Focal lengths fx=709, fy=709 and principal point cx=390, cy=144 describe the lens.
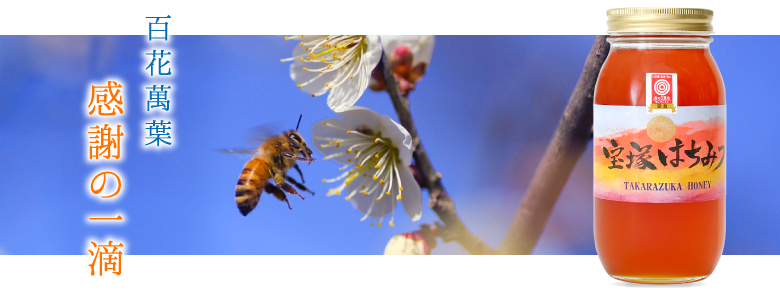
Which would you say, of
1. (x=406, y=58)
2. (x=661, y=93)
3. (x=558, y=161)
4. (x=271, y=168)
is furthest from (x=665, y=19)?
(x=271, y=168)

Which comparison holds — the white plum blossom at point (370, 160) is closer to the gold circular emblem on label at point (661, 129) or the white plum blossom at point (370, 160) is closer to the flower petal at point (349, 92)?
the flower petal at point (349, 92)

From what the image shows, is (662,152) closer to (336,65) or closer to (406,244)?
(406,244)

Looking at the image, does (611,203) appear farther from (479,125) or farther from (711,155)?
(479,125)

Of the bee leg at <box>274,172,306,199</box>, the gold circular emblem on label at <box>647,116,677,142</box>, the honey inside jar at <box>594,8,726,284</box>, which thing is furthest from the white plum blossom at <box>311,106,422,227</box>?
the gold circular emblem on label at <box>647,116,677,142</box>

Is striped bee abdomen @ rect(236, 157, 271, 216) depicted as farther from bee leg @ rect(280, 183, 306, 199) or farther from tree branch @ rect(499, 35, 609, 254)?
tree branch @ rect(499, 35, 609, 254)

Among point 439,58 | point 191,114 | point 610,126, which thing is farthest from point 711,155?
point 191,114

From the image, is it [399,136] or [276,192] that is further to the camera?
[276,192]

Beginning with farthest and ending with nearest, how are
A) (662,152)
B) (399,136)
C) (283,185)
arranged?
(283,185)
(399,136)
(662,152)
